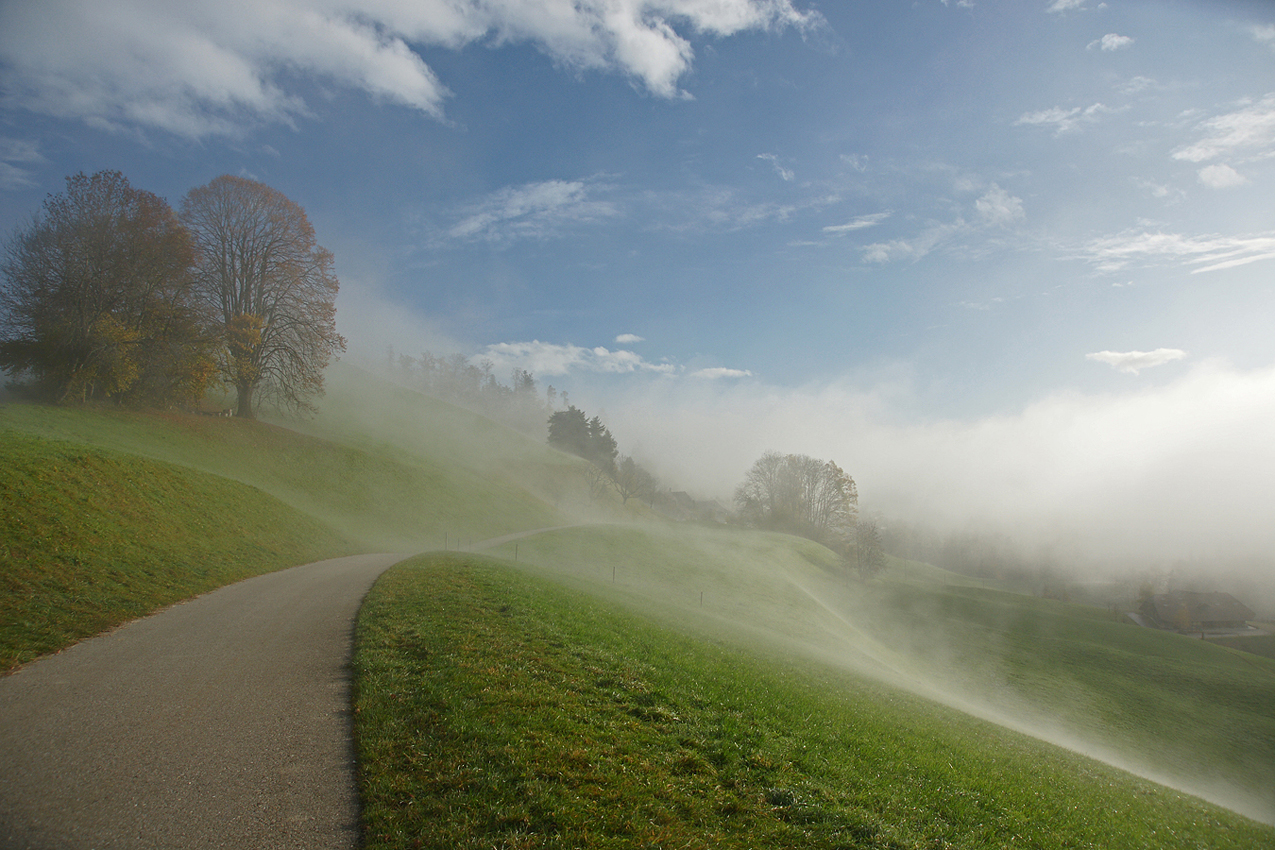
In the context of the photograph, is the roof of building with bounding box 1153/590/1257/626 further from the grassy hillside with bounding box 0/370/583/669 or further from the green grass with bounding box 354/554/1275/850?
the grassy hillside with bounding box 0/370/583/669

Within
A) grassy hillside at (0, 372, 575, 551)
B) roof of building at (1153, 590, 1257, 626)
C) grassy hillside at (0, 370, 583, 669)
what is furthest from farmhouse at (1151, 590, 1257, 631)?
grassy hillside at (0, 372, 575, 551)

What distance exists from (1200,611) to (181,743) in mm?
108657

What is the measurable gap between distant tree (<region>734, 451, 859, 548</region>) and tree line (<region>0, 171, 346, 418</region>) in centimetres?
8339

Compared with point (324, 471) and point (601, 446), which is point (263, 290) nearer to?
point (324, 471)

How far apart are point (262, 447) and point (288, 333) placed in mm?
11175

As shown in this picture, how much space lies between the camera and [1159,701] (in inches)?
1387

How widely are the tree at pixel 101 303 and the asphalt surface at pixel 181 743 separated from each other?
38.0 metres

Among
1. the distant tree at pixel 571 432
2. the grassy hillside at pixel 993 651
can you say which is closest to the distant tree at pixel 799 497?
the grassy hillside at pixel 993 651

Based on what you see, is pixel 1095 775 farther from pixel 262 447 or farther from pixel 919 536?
pixel 919 536

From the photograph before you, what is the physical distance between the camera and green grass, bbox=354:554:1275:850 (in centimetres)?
616

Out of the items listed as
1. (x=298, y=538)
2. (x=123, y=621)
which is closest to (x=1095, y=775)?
(x=123, y=621)

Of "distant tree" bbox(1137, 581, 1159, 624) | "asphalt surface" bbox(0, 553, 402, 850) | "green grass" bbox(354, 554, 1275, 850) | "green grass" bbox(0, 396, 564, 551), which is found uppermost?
"distant tree" bbox(1137, 581, 1159, 624)

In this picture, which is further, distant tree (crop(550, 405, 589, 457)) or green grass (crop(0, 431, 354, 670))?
distant tree (crop(550, 405, 589, 457))

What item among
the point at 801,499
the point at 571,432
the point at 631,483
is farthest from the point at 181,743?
the point at 571,432
